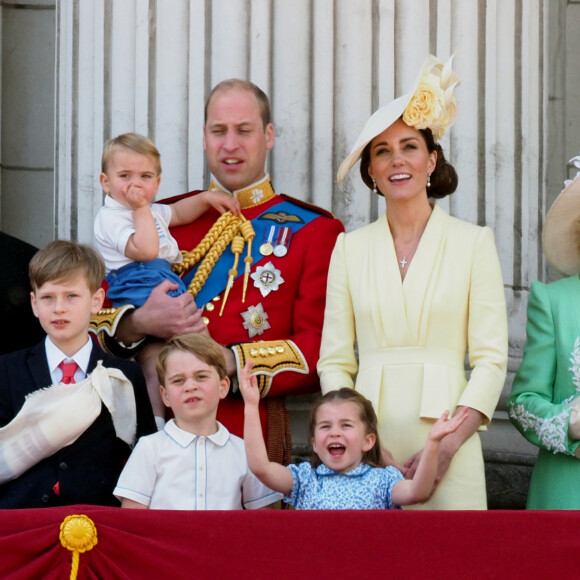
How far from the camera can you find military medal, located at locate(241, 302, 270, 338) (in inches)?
196

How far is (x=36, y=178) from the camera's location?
6.61 metres

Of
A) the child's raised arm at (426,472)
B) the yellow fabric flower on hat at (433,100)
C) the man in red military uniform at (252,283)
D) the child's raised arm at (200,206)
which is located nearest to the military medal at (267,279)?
the man in red military uniform at (252,283)

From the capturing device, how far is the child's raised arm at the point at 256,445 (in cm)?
417

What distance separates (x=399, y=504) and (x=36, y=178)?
9.55 feet

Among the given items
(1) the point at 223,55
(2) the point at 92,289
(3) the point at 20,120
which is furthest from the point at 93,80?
(2) the point at 92,289

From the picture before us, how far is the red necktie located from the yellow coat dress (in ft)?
2.34

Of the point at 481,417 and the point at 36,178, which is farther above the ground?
the point at 36,178

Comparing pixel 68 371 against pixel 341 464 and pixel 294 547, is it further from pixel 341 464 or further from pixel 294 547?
pixel 294 547

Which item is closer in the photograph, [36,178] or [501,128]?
[501,128]

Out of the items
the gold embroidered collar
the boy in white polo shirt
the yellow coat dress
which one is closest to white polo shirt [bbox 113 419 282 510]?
the boy in white polo shirt

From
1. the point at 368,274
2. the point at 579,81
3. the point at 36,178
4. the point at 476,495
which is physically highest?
the point at 579,81

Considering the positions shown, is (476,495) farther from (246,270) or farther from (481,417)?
(246,270)

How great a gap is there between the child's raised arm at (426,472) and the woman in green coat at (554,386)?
0.44 meters

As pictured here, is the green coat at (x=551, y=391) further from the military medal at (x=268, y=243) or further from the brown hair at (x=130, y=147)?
the brown hair at (x=130, y=147)
